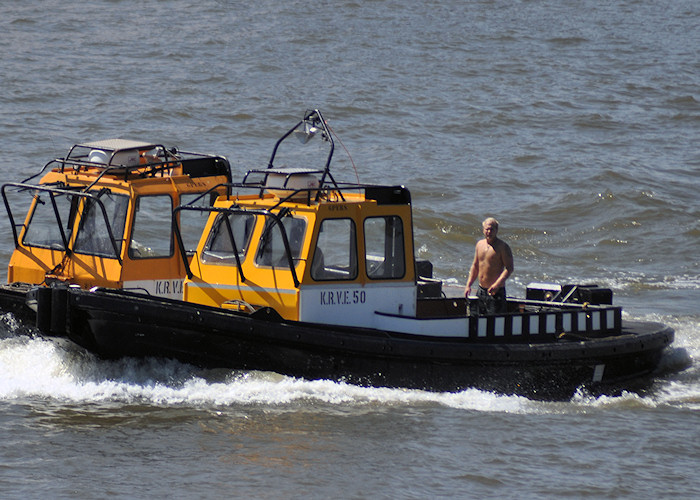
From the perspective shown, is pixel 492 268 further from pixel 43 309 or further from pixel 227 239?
pixel 43 309

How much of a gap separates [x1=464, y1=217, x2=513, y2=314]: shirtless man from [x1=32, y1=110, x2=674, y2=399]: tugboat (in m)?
0.19

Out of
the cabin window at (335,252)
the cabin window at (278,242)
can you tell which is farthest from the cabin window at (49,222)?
the cabin window at (335,252)

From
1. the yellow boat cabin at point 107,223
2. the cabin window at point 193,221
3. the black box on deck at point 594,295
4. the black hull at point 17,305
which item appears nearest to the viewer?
the black hull at point 17,305

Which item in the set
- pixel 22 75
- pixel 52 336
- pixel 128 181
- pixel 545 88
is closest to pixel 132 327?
pixel 52 336

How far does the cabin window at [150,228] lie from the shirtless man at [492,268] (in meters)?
2.89

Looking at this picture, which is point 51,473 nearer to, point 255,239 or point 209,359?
point 209,359

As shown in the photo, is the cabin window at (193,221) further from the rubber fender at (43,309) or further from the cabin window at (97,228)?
the rubber fender at (43,309)

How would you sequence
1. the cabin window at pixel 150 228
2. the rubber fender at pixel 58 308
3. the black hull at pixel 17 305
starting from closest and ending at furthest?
the rubber fender at pixel 58 308
the black hull at pixel 17 305
the cabin window at pixel 150 228

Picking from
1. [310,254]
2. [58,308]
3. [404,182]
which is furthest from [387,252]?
[404,182]

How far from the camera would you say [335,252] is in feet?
34.1

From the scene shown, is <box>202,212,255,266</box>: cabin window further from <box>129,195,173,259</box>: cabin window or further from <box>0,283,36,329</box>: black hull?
<box>0,283,36,329</box>: black hull

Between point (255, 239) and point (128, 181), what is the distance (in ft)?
5.50

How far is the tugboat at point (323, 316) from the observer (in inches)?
389

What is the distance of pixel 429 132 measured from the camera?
23.8m
